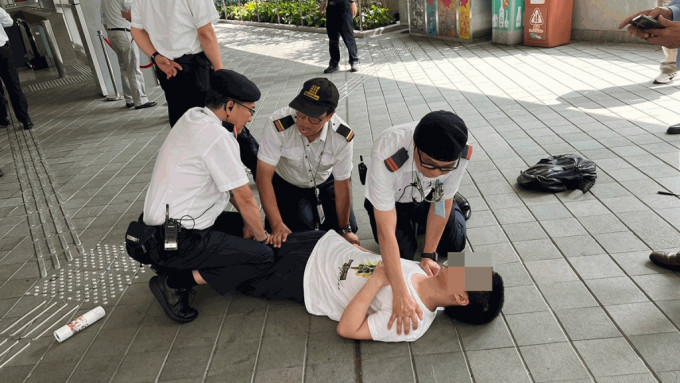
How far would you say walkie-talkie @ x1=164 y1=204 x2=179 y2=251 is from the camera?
2.50 meters

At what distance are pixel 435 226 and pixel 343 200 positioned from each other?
25.8 inches

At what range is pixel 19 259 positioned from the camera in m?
3.63

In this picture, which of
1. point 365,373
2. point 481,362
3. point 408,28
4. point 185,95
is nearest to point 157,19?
point 185,95

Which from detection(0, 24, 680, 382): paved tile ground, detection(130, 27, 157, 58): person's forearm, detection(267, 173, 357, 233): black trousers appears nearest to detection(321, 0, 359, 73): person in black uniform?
detection(0, 24, 680, 382): paved tile ground

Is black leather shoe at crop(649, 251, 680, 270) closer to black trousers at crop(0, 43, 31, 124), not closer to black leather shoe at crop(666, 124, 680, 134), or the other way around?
black leather shoe at crop(666, 124, 680, 134)

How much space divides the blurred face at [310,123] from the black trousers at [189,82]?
5.19 ft

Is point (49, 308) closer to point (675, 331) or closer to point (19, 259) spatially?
point (19, 259)

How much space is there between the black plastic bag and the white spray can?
3.01 metres

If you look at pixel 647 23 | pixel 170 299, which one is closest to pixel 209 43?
pixel 170 299

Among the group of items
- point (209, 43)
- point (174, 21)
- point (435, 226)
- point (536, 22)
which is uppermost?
point (174, 21)

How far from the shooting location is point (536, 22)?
7812mm

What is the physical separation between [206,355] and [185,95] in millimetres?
2383

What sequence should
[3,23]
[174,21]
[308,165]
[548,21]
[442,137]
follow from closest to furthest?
[442,137]
[308,165]
[174,21]
[3,23]
[548,21]

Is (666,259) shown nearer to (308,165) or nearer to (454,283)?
(454,283)
